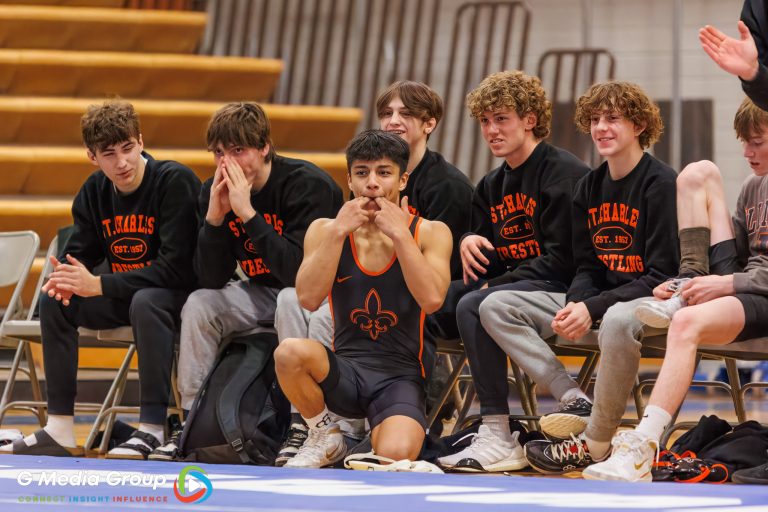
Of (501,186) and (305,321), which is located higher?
(501,186)

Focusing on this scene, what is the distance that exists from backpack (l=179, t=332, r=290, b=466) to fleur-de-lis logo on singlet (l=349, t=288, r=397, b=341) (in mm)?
475

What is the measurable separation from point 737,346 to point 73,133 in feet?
17.4

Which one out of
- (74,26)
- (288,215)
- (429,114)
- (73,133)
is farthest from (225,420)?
(74,26)

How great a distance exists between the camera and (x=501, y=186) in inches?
145

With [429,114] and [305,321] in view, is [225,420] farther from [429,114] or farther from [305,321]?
[429,114]

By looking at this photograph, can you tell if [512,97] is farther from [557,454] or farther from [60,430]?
[60,430]

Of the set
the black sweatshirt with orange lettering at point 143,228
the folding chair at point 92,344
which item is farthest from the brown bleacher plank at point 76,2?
the black sweatshirt with orange lettering at point 143,228

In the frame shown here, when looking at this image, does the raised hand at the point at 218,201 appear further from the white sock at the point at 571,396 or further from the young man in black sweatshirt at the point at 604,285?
the white sock at the point at 571,396

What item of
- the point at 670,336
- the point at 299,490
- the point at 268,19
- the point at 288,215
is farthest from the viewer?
the point at 268,19

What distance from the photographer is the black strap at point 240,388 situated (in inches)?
132

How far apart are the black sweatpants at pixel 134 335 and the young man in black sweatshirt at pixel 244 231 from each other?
70 millimetres

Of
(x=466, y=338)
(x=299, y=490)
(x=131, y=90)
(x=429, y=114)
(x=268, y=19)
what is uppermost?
(x=268, y=19)

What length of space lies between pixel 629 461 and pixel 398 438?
68 centimetres

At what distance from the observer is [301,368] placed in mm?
3066
